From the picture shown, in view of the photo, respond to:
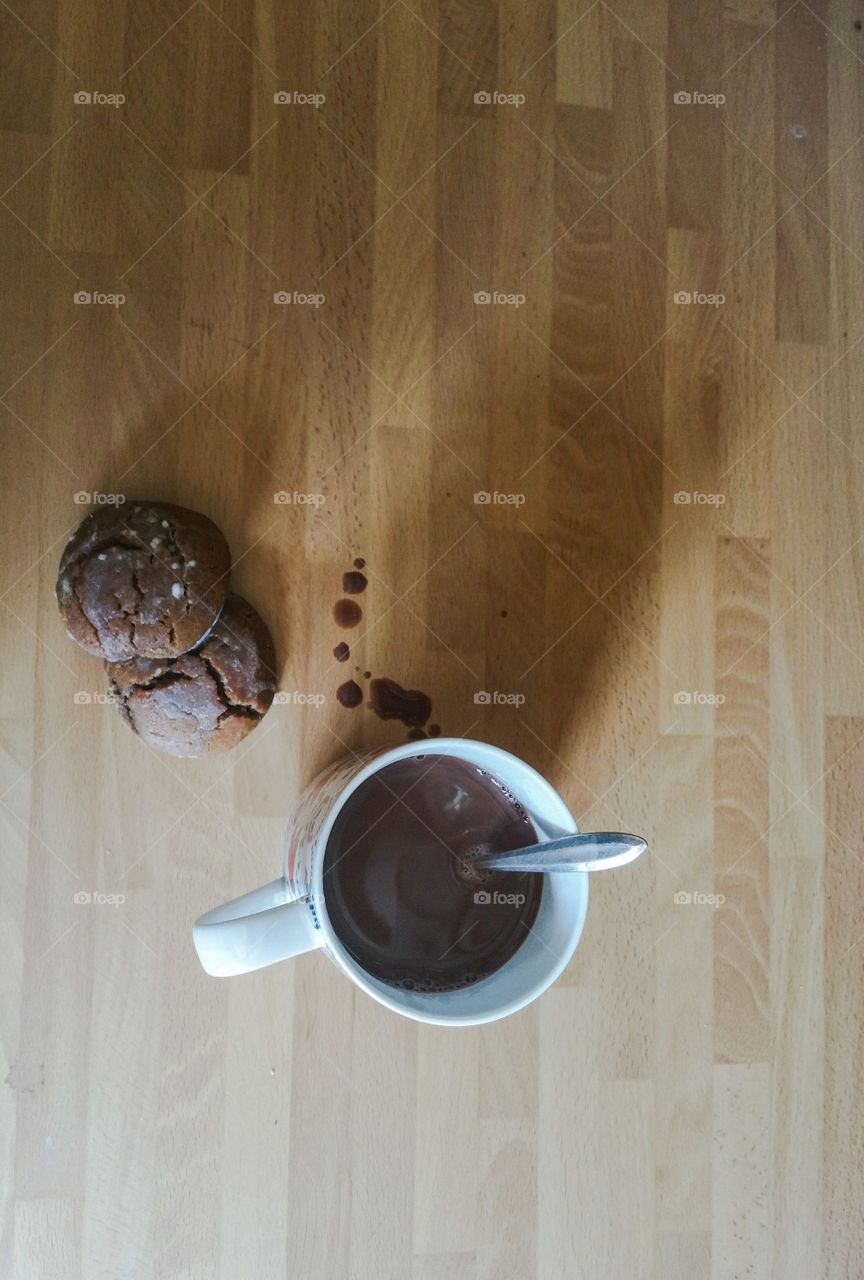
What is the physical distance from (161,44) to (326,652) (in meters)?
0.62

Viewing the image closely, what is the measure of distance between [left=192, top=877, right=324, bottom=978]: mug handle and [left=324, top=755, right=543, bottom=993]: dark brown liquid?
0.10m

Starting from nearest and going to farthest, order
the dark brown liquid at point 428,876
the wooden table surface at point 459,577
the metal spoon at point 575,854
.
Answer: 1. the metal spoon at point 575,854
2. the dark brown liquid at point 428,876
3. the wooden table surface at point 459,577

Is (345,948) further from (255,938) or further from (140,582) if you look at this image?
(140,582)

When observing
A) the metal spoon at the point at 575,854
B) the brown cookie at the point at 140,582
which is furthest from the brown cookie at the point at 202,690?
the metal spoon at the point at 575,854

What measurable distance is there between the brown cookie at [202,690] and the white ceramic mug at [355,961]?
0.43ft

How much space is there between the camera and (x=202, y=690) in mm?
834

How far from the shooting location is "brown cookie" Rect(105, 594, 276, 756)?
83 centimetres

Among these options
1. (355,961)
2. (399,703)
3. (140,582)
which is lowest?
(355,961)

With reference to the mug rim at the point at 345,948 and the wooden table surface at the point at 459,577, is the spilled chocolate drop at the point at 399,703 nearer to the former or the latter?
the wooden table surface at the point at 459,577

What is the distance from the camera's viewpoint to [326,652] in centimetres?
88

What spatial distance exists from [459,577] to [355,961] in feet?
1.26

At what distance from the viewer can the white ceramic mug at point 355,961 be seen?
632mm

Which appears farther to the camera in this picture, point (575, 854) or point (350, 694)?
point (350, 694)

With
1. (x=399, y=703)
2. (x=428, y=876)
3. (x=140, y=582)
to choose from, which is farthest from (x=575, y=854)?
(x=140, y=582)
